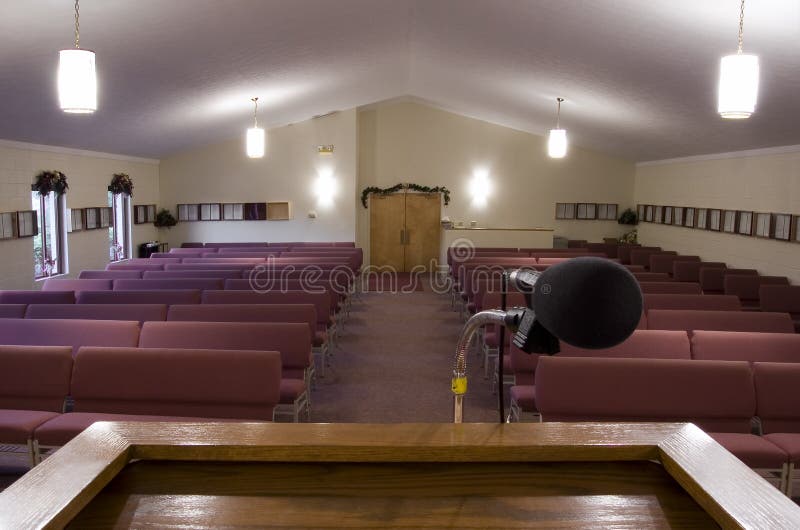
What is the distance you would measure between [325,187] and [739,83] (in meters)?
10.6

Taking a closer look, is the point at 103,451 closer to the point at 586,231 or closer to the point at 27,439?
the point at 27,439

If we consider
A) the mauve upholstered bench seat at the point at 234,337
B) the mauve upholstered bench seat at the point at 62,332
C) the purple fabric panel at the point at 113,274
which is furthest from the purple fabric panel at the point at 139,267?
the mauve upholstered bench seat at the point at 234,337

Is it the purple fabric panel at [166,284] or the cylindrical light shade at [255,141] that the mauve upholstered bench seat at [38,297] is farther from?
the cylindrical light shade at [255,141]

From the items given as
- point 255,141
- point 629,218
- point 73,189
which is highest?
point 255,141

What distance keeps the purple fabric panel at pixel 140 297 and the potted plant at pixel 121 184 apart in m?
6.09

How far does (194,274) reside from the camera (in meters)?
7.84

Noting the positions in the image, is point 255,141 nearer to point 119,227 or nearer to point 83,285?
point 83,285

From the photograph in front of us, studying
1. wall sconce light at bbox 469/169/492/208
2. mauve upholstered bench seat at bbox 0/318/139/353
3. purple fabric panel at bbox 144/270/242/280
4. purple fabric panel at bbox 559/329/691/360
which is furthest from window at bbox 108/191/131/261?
purple fabric panel at bbox 559/329/691/360

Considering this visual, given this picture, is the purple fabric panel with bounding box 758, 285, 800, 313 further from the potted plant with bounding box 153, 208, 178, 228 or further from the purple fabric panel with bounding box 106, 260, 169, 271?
the potted plant with bounding box 153, 208, 178, 228

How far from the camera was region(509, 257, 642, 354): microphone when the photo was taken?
3.26ft

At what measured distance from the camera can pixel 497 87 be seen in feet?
33.1

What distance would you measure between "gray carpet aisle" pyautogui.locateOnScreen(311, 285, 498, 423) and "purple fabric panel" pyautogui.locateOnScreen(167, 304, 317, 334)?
84cm

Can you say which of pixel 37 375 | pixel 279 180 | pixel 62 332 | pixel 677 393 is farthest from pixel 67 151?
pixel 677 393

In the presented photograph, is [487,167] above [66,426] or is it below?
above
